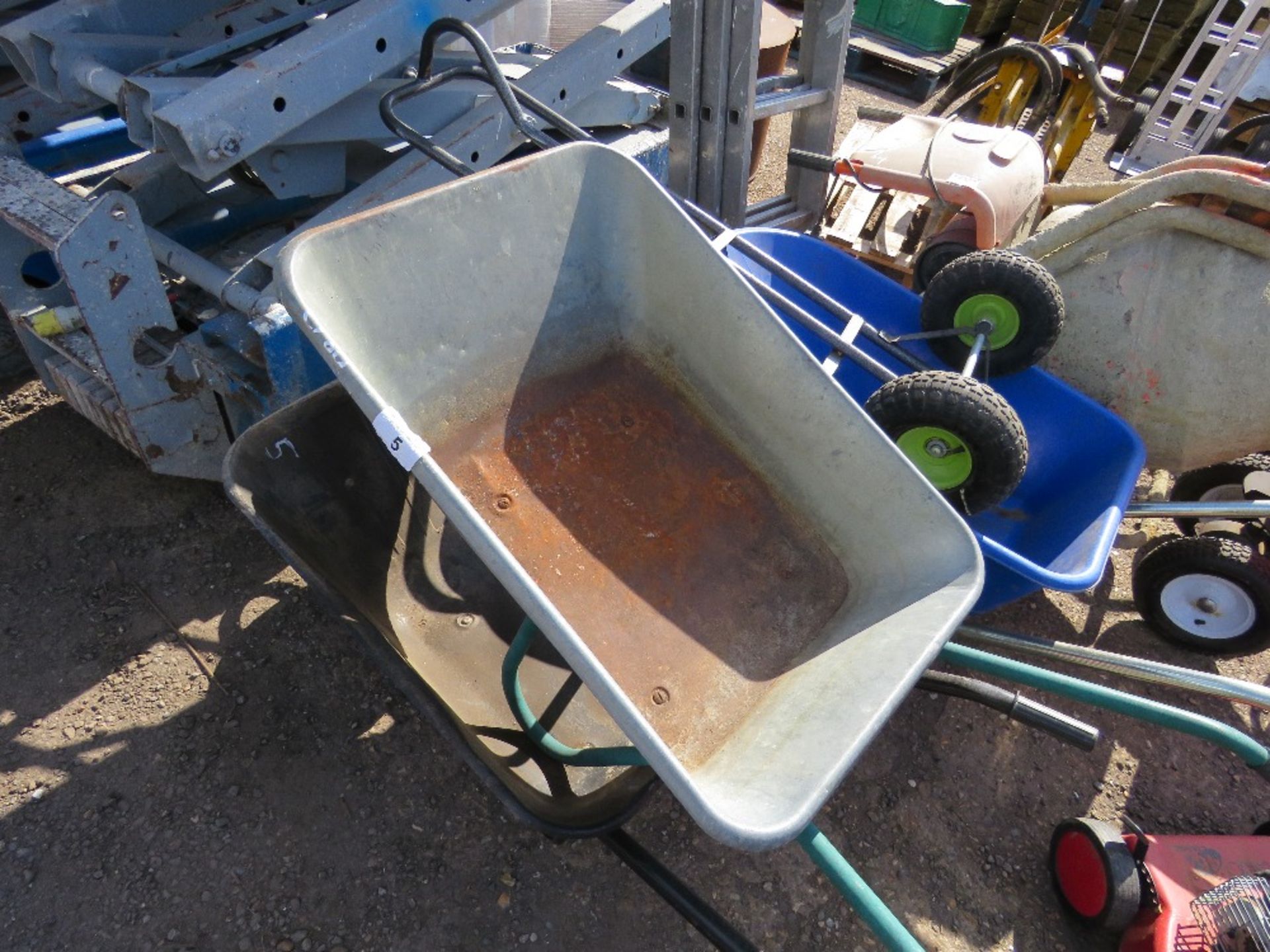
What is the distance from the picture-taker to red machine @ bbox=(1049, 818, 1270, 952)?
54.7 inches

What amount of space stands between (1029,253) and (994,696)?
1365 mm

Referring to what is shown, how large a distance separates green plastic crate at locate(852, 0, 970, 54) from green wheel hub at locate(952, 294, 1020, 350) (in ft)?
13.4

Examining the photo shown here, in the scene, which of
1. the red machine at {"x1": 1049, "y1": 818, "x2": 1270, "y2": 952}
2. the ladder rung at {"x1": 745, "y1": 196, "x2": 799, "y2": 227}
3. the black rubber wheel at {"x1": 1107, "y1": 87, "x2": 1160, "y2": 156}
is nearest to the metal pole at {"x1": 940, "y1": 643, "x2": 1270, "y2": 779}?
the red machine at {"x1": 1049, "y1": 818, "x2": 1270, "y2": 952}

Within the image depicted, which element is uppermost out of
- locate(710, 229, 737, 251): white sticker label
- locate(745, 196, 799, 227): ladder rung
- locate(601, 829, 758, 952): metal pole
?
locate(710, 229, 737, 251): white sticker label

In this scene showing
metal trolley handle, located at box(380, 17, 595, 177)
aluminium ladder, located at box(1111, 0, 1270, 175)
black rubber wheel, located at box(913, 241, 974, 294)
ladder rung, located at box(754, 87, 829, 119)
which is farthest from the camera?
aluminium ladder, located at box(1111, 0, 1270, 175)

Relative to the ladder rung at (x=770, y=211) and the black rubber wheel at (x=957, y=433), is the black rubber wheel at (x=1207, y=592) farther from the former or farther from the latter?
the ladder rung at (x=770, y=211)

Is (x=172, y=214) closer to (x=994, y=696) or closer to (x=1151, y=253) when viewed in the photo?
(x=994, y=696)

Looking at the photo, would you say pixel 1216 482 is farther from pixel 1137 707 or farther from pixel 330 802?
pixel 330 802

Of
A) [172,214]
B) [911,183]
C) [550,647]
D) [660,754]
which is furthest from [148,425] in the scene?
[911,183]

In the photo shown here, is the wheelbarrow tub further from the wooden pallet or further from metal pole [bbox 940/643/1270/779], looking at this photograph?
the wooden pallet

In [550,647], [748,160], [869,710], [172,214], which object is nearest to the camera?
[869,710]

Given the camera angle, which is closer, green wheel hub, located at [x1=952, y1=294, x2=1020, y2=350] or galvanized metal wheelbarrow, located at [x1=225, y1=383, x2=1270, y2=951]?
galvanized metal wheelbarrow, located at [x1=225, y1=383, x2=1270, y2=951]

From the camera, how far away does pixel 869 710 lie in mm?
1157

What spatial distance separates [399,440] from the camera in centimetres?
120
